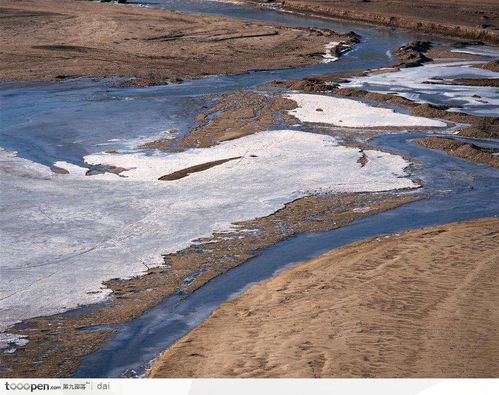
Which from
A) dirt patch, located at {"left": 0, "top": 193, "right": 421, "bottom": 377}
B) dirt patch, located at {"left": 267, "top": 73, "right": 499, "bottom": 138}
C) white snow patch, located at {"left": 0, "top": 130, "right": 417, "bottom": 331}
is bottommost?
dirt patch, located at {"left": 0, "top": 193, "right": 421, "bottom": 377}

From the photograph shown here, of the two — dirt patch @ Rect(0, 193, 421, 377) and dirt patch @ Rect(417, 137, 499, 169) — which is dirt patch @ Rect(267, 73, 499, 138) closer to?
dirt patch @ Rect(417, 137, 499, 169)

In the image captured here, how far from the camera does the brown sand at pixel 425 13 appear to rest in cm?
4362

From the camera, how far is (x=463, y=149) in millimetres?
20594

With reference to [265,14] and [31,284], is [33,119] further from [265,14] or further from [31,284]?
[265,14]

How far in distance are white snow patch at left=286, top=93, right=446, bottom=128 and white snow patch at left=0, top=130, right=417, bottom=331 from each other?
2032 mm

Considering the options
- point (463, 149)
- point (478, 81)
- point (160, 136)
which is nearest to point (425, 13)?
point (478, 81)

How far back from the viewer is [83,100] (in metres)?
27.0

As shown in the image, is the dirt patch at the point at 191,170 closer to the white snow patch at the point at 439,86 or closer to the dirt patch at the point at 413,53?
the white snow patch at the point at 439,86

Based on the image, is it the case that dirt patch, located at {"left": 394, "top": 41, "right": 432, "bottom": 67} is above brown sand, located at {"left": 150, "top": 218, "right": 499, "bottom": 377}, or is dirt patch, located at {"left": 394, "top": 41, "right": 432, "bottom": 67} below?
above

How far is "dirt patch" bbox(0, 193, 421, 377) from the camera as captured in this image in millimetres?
10438

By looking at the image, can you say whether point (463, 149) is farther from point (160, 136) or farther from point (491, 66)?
point (491, 66)

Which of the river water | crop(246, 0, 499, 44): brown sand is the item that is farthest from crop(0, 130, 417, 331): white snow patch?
crop(246, 0, 499, 44): brown sand

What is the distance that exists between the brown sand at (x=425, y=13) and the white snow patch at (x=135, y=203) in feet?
80.4

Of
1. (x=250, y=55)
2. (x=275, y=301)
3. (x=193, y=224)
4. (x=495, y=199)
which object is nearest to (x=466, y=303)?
(x=275, y=301)
